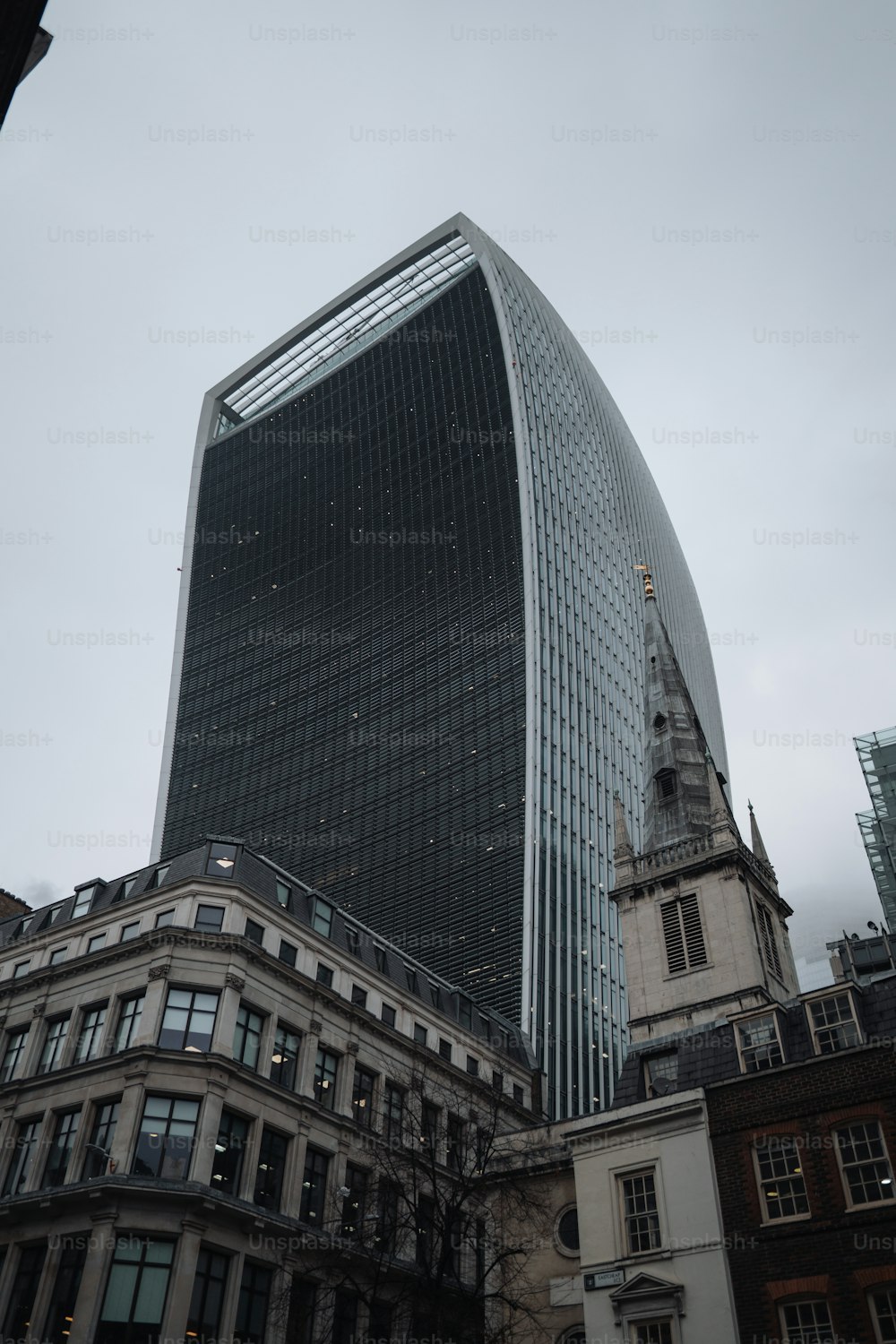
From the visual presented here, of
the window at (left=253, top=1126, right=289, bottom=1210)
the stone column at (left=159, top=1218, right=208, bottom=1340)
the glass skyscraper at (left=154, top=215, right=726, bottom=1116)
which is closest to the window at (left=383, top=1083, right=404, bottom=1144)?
the window at (left=253, top=1126, right=289, bottom=1210)

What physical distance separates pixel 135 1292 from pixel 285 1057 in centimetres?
1083

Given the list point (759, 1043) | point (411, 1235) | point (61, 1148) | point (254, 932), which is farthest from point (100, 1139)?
point (759, 1043)

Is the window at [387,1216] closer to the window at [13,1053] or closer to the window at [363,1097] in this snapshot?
the window at [363,1097]

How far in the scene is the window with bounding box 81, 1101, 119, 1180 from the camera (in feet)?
135

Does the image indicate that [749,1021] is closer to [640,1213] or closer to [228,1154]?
[640,1213]

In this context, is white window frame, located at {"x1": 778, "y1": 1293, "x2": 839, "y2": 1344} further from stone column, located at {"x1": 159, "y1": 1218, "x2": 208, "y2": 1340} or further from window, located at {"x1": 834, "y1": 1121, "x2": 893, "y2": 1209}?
stone column, located at {"x1": 159, "y1": 1218, "x2": 208, "y2": 1340}

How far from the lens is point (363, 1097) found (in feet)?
167

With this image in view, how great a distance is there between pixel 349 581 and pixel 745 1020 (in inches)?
4861

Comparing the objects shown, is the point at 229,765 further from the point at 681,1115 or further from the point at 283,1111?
the point at 681,1115

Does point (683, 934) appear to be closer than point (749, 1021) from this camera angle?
No

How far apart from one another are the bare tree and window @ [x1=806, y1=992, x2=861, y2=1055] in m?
10.8

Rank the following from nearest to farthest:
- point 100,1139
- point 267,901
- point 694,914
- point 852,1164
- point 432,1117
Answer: point 852,1164, point 100,1139, point 267,901, point 432,1117, point 694,914

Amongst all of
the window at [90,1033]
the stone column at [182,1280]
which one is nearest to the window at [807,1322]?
the stone column at [182,1280]

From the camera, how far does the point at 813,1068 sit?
36406 mm
